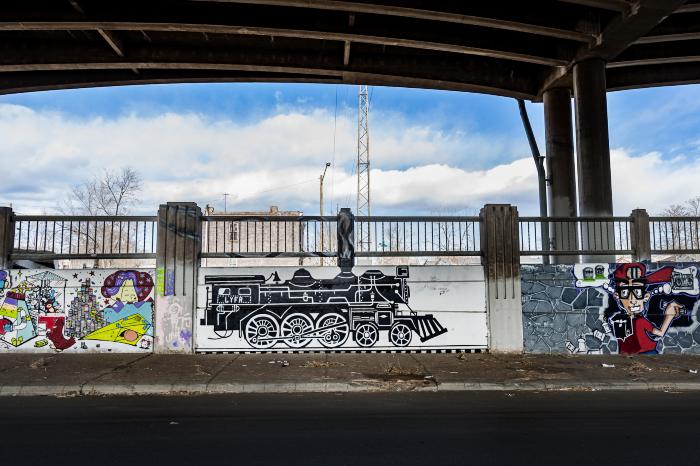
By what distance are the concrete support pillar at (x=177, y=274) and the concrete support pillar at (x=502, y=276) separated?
7.25m

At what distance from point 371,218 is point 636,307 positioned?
699 cm

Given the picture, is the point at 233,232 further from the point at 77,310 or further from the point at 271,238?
the point at 77,310

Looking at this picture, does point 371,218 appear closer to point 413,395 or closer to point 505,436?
point 413,395

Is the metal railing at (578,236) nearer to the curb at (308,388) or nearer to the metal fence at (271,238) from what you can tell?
the metal fence at (271,238)

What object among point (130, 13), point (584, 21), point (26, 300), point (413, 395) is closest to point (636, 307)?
point (413, 395)

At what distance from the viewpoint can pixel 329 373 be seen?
9500mm

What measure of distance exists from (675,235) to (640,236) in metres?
1.14

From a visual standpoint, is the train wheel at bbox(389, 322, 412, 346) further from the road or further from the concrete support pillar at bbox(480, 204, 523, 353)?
the road

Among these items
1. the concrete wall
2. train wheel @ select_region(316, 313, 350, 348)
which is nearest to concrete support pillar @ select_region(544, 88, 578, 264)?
the concrete wall

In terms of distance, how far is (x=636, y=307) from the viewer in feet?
39.4

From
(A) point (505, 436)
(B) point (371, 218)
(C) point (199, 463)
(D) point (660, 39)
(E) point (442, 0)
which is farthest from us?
(D) point (660, 39)

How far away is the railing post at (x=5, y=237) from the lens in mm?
11859

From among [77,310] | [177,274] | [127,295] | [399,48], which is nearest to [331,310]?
[177,274]

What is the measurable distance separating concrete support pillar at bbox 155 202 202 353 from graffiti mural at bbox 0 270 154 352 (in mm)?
318
